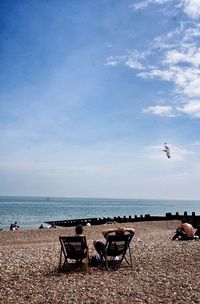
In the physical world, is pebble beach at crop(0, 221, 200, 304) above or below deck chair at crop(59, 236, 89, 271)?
below

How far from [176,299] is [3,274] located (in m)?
3.95

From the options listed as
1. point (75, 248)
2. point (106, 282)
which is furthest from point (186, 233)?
point (106, 282)

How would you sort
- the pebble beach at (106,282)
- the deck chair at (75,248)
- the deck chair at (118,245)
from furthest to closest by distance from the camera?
the deck chair at (118,245) < the deck chair at (75,248) < the pebble beach at (106,282)

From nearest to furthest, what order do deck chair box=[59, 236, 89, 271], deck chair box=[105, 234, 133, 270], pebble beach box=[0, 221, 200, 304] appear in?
pebble beach box=[0, 221, 200, 304] → deck chair box=[59, 236, 89, 271] → deck chair box=[105, 234, 133, 270]

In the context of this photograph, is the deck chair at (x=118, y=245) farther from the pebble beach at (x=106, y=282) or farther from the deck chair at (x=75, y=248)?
the deck chair at (x=75, y=248)

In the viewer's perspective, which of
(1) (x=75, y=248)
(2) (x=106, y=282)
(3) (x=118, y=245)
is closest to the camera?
(2) (x=106, y=282)

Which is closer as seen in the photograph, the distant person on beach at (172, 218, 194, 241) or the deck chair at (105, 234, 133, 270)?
the deck chair at (105, 234, 133, 270)

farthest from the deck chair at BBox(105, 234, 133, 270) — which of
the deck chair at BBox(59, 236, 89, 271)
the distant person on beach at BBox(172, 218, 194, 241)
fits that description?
the distant person on beach at BBox(172, 218, 194, 241)

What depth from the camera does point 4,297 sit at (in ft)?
23.2

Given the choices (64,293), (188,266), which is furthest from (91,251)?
(64,293)

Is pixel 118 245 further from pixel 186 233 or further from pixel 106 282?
pixel 186 233

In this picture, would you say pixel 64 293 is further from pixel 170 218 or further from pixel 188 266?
pixel 170 218

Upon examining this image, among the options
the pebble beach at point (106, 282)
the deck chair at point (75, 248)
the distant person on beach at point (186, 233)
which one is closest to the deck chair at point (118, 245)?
the pebble beach at point (106, 282)

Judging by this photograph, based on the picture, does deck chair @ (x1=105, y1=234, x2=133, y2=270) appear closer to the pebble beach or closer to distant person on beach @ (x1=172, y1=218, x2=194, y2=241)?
the pebble beach
